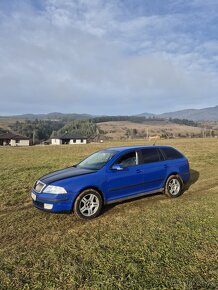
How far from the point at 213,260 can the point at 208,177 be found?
273 inches

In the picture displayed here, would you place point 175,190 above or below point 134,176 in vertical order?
below

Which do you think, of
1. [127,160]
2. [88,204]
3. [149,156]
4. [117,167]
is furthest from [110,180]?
[149,156]

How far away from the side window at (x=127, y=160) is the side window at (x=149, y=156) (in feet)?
0.81

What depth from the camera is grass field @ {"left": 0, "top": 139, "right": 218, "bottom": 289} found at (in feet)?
10.6

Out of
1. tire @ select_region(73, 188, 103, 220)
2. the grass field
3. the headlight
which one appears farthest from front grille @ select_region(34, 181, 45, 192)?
tire @ select_region(73, 188, 103, 220)

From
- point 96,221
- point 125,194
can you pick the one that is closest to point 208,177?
point 125,194

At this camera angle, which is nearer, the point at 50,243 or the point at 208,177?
the point at 50,243

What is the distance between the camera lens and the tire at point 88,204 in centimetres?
529

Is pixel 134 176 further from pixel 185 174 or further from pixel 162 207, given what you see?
pixel 185 174

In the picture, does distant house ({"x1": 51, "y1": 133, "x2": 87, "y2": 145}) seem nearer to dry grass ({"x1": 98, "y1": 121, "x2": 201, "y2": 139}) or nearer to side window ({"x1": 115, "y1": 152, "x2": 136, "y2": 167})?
dry grass ({"x1": 98, "y1": 121, "x2": 201, "y2": 139})

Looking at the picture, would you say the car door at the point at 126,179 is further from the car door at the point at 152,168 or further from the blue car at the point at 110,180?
the car door at the point at 152,168

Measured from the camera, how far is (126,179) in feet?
19.6

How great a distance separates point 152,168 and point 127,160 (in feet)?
2.56

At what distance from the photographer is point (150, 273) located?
3.34 meters
